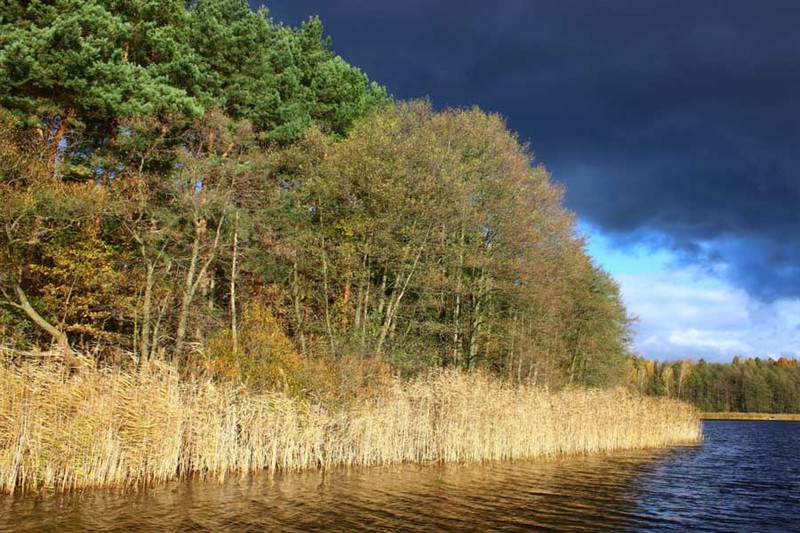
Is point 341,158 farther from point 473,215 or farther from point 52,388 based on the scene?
point 52,388

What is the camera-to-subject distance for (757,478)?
72.5 feet

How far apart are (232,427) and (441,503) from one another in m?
5.81

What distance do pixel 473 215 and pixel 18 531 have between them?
2217 cm

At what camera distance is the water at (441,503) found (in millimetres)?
11078

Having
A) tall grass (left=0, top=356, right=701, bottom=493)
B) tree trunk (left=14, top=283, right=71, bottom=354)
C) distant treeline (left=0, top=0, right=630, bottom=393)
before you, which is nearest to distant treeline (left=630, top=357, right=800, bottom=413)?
distant treeline (left=0, top=0, right=630, bottom=393)

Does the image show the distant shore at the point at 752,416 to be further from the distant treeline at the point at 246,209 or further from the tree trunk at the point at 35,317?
the tree trunk at the point at 35,317

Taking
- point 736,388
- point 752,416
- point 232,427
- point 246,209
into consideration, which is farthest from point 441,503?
point 736,388

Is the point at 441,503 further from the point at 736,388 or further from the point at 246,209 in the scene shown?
the point at 736,388

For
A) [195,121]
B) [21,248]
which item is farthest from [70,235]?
[195,121]

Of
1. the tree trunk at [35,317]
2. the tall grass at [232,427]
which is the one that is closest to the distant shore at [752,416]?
the tall grass at [232,427]

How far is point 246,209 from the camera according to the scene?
24.8m

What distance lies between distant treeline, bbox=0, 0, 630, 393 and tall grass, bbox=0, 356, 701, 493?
148cm

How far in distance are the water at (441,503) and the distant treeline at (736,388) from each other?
91522 mm

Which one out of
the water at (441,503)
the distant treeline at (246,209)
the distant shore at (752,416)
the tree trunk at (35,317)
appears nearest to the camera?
the water at (441,503)
